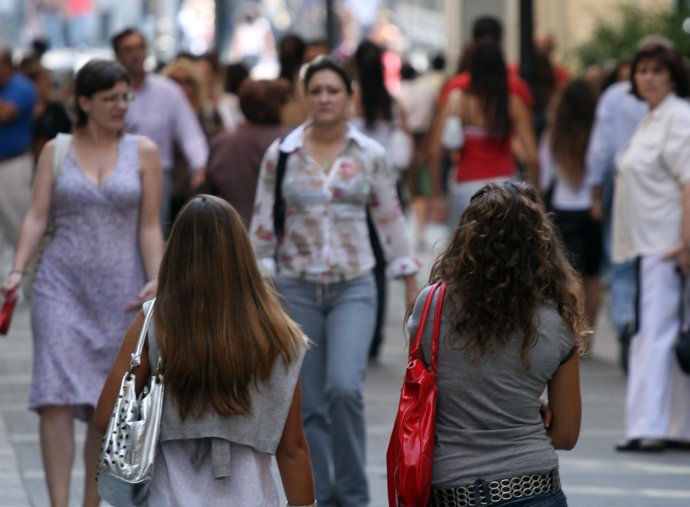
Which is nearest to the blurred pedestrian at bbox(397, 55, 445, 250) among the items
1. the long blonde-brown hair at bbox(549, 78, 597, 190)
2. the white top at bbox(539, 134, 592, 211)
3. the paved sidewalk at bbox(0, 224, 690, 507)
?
the white top at bbox(539, 134, 592, 211)

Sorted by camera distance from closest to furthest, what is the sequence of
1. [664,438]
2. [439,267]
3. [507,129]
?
1. [439,267]
2. [664,438]
3. [507,129]

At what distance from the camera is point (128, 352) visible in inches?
184

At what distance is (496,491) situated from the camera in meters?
4.61

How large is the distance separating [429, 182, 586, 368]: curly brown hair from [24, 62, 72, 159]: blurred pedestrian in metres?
6.98

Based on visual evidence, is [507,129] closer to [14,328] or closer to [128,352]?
[14,328]

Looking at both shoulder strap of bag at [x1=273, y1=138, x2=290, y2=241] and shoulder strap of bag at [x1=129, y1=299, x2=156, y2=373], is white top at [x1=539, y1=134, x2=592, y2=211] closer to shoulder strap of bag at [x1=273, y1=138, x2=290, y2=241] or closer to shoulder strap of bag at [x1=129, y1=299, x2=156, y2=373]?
shoulder strap of bag at [x1=273, y1=138, x2=290, y2=241]

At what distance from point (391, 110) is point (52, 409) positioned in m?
5.71

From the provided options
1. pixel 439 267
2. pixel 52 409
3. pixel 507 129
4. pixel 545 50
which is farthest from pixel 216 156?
pixel 545 50

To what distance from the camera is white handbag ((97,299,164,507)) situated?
444 cm

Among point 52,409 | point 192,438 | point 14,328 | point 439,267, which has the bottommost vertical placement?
point 14,328

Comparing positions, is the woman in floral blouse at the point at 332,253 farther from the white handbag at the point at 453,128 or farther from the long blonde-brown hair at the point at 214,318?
the white handbag at the point at 453,128

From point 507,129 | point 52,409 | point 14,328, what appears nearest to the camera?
point 52,409

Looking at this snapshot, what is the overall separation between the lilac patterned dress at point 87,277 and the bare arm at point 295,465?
234 cm

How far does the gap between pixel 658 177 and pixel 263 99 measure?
6.93 feet
